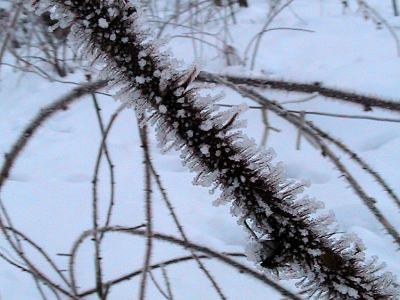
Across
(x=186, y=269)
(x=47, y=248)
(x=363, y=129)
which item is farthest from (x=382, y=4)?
(x=47, y=248)

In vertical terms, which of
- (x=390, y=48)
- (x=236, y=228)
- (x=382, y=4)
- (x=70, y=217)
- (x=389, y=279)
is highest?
(x=382, y=4)

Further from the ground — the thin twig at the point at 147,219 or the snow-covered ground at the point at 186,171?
the snow-covered ground at the point at 186,171

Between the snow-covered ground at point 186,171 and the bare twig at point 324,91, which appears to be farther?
the snow-covered ground at point 186,171

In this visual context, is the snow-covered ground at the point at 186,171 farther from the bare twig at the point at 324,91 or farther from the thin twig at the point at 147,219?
the thin twig at the point at 147,219

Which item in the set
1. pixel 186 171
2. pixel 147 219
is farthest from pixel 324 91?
pixel 186 171

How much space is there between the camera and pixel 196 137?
1.15 ft

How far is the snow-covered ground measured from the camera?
126 centimetres

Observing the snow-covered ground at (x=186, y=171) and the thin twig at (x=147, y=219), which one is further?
the snow-covered ground at (x=186, y=171)

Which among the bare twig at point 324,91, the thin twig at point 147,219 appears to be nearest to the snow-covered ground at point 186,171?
the bare twig at point 324,91

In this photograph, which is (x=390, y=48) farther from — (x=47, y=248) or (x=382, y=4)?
(x=47, y=248)

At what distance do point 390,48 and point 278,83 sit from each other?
1.84m

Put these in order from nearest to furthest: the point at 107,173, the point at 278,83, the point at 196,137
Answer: the point at 196,137
the point at 278,83
the point at 107,173

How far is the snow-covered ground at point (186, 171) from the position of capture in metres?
1.26

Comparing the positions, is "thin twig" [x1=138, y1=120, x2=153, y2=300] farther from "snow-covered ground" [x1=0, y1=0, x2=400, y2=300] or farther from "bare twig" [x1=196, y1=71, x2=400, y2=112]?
"snow-covered ground" [x1=0, y1=0, x2=400, y2=300]
